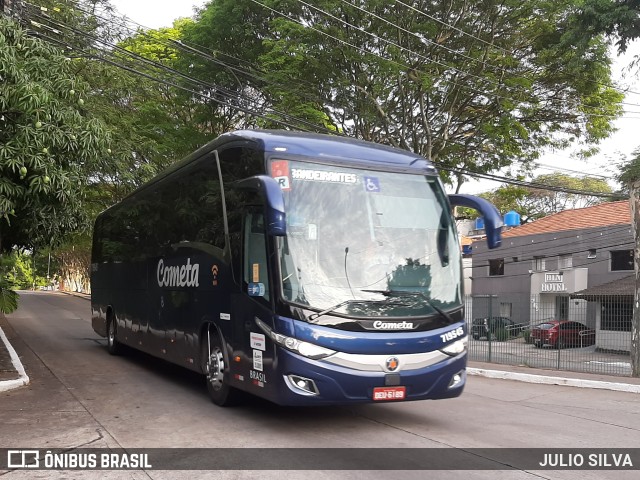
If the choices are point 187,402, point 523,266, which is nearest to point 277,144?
point 187,402

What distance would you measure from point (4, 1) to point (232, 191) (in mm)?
7721

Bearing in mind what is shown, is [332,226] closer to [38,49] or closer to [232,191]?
[232,191]

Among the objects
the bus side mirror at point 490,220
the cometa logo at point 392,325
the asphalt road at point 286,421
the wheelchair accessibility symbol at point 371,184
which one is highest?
the wheelchair accessibility symbol at point 371,184

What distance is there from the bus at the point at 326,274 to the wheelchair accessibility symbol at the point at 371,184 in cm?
1

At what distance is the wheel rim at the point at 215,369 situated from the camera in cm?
812

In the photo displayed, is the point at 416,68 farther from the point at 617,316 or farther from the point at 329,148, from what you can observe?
the point at 329,148

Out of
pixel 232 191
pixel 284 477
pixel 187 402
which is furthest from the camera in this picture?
pixel 187 402

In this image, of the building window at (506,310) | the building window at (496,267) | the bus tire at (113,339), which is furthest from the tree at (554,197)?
the bus tire at (113,339)

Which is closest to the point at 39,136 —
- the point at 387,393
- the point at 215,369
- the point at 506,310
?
the point at 215,369

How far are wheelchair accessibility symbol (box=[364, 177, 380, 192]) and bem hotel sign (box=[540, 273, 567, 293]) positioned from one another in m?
28.2

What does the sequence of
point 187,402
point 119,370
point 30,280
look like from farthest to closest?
point 30,280 → point 119,370 → point 187,402

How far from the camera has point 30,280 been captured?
320ft

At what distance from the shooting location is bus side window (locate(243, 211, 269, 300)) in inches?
272

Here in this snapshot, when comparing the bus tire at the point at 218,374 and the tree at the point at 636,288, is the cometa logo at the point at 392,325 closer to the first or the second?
the bus tire at the point at 218,374
